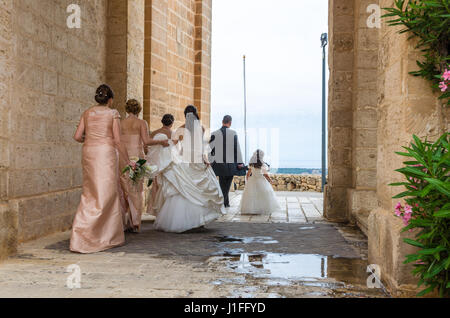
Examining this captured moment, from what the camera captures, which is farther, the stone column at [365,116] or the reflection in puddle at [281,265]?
the stone column at [365,116]

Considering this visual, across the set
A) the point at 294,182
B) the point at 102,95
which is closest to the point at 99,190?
the point at 102,95

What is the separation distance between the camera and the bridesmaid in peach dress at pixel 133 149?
649 centimetres

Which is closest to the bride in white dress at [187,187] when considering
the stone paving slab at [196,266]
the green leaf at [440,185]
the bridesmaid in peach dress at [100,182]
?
the stone paving slab at [196,266]

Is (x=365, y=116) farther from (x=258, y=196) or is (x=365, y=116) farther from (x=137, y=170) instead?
(x=137, y=170)

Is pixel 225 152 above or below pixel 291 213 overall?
above

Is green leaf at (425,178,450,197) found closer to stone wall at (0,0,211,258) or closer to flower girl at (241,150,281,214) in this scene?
stone wall at (0,0,211,258)

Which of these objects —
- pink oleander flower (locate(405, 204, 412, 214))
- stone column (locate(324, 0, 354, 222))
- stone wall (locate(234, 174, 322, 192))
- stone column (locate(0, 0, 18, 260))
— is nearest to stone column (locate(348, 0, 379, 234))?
stone column (locate(324, 0, 354, 222))

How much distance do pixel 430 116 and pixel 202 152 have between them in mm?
3809

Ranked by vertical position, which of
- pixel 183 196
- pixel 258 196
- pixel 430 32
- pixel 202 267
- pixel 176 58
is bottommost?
pixel 202 267

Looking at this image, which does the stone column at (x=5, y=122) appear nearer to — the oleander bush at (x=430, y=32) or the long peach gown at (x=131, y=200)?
the long peach gown at (x=131, y=200)

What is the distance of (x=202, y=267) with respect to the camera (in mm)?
4402

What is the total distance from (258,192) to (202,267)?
182 inches
